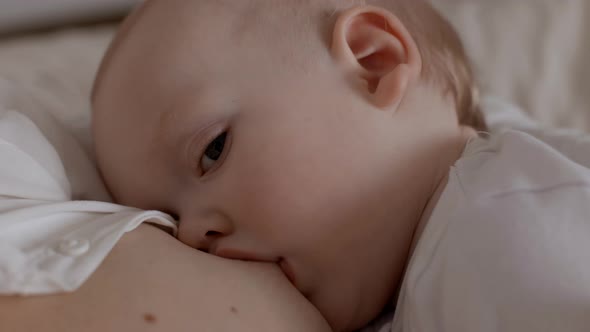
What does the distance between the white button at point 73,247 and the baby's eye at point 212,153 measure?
0.21 metres

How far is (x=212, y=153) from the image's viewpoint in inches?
32.7

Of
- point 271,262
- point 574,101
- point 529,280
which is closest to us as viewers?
point 529,280

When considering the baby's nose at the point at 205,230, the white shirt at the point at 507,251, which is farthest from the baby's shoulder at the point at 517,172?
the baby's nose at the point at 205,230

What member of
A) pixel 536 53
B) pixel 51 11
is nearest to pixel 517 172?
pixel 536 53

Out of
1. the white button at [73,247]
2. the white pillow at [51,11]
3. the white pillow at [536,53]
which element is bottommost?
the white pillow at [536,53]

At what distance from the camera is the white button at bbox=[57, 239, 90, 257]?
63 cm

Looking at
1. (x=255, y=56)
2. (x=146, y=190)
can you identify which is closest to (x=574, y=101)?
(x=255, y=56)

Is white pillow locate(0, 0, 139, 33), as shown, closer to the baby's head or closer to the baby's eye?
the baby's head

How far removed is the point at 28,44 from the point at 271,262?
968 millimetres

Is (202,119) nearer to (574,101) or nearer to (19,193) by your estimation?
(19,193)

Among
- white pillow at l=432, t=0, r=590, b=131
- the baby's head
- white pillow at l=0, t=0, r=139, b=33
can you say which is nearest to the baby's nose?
the baby's head

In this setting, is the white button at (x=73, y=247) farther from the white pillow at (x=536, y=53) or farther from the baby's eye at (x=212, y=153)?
the white pillow at (x=536, y=53)

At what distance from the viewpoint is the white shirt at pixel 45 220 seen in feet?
2.00

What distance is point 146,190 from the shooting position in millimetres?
860
